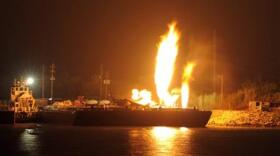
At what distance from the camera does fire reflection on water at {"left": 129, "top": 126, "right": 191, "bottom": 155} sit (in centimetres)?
7919

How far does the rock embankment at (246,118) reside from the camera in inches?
5276

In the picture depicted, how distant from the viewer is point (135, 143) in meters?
88.8

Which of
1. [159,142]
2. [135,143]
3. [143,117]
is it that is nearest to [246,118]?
[143,117]

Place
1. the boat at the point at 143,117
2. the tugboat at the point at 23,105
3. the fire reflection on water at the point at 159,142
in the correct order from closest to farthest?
the fire reflection on water at the point at 159,142 < the boat at the point at 143,117 < the tugboat at the point at 23,105

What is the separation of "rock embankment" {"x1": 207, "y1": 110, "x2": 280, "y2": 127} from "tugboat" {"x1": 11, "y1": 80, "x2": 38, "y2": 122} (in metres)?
35.6

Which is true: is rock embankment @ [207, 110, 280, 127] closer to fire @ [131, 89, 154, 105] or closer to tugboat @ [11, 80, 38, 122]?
fire @ [131, 89, 154, 105]

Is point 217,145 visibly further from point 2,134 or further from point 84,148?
point 2,134

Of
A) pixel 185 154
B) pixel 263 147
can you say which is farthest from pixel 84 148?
pixel 263 147

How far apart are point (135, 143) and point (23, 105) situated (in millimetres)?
58719

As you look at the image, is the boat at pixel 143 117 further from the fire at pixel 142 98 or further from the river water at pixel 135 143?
the river water at pixel 135 143

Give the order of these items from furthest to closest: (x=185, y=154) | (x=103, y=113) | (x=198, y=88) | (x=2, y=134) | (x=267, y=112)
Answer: (x=198, y=88) → (x=267, y=112) → (x=103, y=113) → (x=2, y=134) → (x=185, y=154)

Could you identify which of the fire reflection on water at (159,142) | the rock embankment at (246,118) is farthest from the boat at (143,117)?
the fire reflection on water at (159,142)

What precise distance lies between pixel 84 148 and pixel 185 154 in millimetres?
12439

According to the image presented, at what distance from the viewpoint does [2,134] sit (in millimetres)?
104188
